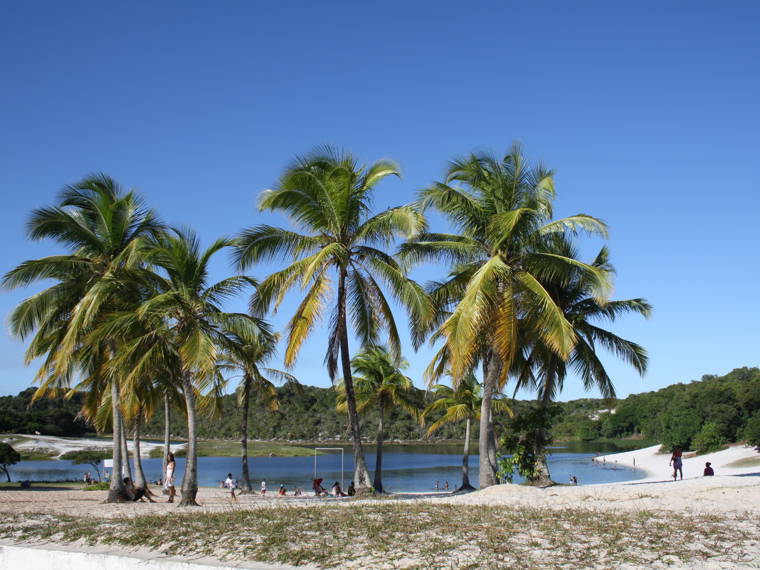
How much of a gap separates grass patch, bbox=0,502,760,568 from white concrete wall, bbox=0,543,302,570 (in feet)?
1.50

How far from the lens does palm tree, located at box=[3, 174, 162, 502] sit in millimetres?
18641

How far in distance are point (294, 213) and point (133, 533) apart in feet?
34.4

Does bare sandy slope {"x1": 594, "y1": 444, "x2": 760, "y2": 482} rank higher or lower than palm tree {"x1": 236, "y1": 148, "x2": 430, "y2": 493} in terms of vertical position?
lower

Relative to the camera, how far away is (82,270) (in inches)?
774

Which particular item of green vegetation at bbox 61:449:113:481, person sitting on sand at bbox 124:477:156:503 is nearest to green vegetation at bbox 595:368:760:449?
person sitting on sand at bbox 124:477:156:503

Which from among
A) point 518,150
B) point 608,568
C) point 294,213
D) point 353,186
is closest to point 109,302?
point 294,213

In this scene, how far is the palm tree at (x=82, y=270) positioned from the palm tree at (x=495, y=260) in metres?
8.41

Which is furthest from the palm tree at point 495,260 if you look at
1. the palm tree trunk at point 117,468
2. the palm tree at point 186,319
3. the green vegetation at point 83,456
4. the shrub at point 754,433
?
the green vegetation at point 83,456

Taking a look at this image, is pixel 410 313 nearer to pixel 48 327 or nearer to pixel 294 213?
pixel 294 213

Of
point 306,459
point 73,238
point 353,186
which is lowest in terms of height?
point 306,459

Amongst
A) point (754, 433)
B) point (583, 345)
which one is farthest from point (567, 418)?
point (583, 345)

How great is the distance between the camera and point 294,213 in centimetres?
1883

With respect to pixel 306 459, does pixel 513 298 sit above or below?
above

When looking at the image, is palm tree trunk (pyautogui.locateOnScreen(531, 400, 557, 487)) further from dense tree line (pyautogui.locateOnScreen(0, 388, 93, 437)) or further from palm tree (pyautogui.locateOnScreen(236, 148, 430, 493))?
dense tree line (pyautogui.locateOnScreen(0, 388, 93, 437))
